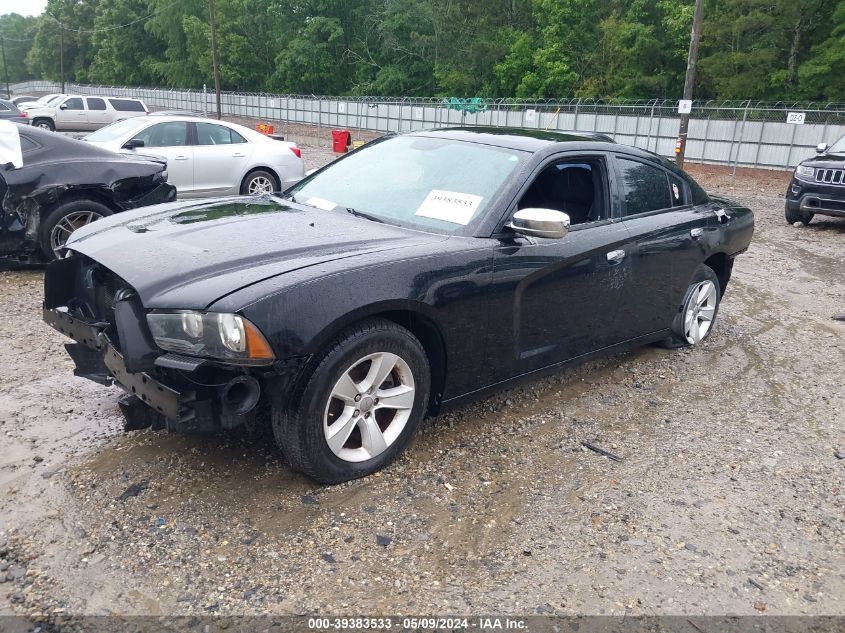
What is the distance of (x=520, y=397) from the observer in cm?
454

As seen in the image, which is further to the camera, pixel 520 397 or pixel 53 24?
pixel 53 24

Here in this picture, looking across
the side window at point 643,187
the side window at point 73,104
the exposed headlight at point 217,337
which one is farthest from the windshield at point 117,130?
Result: the side window at point 73,104

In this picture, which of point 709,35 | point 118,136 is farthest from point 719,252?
point 709,35

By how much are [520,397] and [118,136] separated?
315 inches

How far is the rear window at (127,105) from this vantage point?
104ft

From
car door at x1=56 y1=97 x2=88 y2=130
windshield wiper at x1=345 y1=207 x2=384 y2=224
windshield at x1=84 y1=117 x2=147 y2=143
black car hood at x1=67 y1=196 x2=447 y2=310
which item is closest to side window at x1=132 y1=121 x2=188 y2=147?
windshield at x1=84 y1=117 x2=147 y2=143

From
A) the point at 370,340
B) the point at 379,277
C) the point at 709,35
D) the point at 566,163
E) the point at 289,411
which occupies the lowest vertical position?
the point at 289,411

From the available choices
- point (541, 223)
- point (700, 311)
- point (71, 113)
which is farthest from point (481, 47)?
point (541, 223)

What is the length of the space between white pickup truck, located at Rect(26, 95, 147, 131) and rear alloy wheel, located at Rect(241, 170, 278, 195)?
832 inches

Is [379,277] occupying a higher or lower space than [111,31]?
lower

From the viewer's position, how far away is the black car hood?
115 inches

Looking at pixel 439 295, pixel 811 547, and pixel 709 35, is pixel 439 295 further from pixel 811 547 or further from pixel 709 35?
pixel 709 35

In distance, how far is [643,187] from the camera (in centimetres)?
476

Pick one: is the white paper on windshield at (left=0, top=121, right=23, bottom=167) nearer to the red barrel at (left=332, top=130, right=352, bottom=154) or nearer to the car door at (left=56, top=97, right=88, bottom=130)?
the red barrel at (left=332, top=130, right=352, bottom=154)
